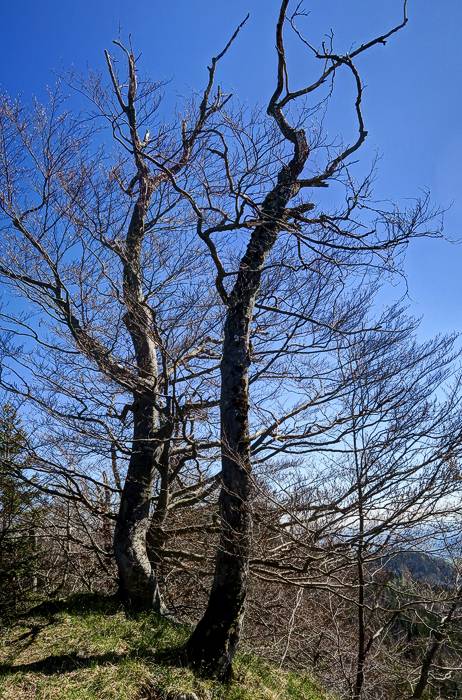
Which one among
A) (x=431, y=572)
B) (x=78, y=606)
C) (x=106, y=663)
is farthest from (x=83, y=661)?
(x=431, y=572)

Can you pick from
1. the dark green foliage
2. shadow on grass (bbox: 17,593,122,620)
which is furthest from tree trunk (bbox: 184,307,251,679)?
the dark green foliage

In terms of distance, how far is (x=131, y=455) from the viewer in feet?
21.1

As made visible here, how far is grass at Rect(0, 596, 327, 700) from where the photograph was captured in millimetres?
3740

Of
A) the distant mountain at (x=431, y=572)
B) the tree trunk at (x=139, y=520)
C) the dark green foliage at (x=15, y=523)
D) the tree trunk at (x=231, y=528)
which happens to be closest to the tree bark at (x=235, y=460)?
the tree trunk at (x=231, y=528)

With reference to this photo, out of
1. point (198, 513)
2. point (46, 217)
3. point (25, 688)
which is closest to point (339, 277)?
point (46, 217)

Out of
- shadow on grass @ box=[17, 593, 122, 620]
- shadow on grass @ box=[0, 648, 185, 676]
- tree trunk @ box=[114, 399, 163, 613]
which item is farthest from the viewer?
tree trunk @ box=[114, 399, 163, 613]

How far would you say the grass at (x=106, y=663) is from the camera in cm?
374

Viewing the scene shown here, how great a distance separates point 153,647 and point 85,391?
2.92 meters

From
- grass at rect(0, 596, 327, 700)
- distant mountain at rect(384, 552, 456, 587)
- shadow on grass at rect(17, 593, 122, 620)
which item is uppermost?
distant mountain at rect(384, 552, 456, 587)

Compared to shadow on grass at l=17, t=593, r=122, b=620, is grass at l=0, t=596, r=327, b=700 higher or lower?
lower

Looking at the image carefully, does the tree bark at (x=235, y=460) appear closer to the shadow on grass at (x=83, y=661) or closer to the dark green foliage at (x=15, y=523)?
the shadow on grass at (x=83, y=661)

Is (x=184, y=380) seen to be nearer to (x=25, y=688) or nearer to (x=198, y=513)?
(x=198, y=513)

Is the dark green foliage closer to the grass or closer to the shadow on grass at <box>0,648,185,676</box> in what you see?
the grass

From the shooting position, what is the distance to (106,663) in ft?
13.6
